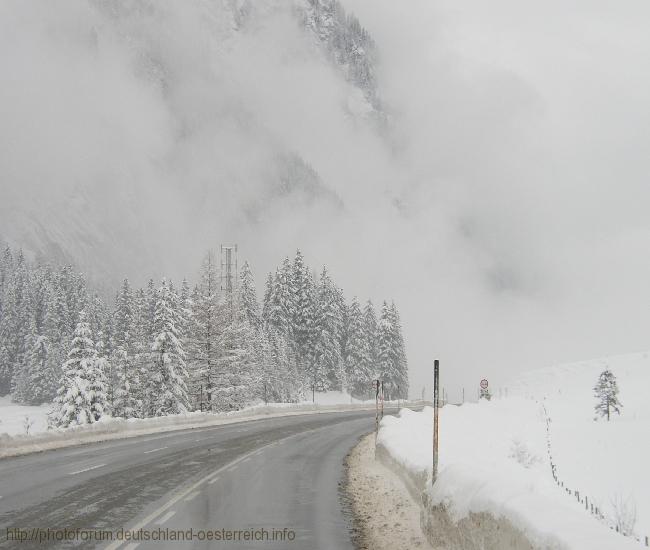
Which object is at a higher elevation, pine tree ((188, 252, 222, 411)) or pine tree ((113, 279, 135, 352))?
pine tree ((113, 279, 135, 352))

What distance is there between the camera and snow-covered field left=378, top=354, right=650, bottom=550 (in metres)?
6.32

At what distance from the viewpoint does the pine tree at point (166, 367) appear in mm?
48531

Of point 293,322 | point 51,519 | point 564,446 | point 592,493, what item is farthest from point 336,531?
point 293,322

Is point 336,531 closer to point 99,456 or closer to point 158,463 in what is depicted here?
point 158,463

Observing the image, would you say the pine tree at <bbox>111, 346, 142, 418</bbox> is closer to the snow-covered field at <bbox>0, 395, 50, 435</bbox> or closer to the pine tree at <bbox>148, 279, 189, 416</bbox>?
the pine tree at <bbox>148, 279, 189, 416</bbox>

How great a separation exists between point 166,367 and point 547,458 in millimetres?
29479

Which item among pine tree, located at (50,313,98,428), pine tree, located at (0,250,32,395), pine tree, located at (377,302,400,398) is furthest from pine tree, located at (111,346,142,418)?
pine tree, located at (0,250,32,395)

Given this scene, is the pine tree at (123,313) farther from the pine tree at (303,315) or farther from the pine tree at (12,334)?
the pine tree at (303,315)

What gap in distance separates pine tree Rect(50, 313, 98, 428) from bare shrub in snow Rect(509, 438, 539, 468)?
30098 millimetres

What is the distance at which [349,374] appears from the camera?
89.8 meters

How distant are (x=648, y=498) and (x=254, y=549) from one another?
18271mm

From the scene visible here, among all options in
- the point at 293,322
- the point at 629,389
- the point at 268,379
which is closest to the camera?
the point at 629,389

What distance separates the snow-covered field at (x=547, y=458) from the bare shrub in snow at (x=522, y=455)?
2.4 inches

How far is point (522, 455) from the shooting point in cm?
2650
